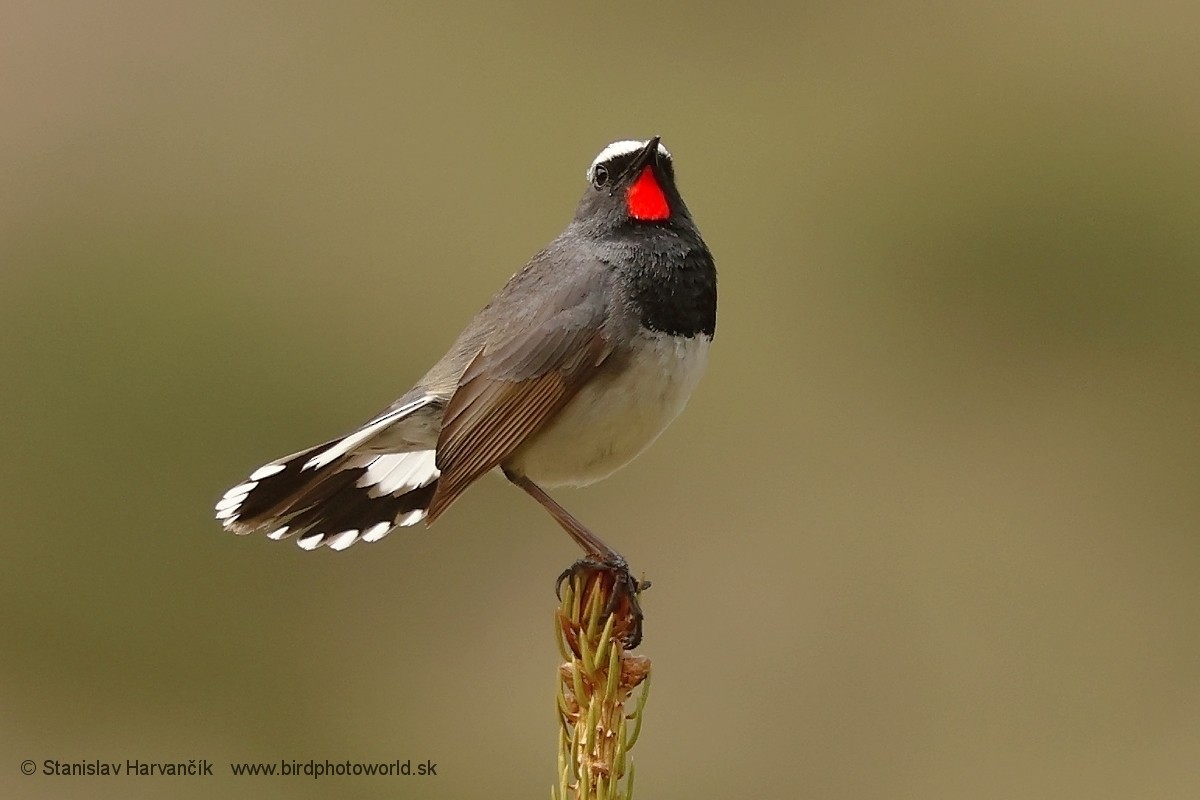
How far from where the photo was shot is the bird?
4266 millimetres

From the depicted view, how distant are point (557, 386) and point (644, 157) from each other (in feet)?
2.62

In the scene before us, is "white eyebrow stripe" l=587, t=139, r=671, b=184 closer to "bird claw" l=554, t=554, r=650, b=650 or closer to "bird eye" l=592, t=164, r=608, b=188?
"bird eye" l=592, t=164, r=608, b=188

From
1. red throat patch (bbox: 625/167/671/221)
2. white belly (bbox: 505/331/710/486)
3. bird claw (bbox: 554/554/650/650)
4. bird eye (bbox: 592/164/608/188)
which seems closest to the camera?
bird claw (bbox: 554/554/650/650)

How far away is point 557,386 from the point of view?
4.27m

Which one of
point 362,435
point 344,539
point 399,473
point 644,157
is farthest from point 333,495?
point 644,157

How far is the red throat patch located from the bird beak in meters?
0.02

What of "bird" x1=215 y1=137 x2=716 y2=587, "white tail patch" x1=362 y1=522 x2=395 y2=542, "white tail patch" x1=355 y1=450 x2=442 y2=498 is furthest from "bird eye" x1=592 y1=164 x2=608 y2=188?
"white tail patch" x1=362 y1=522 x2=395 y2=542

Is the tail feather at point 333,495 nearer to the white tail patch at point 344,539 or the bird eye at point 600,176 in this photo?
the white tail patch at point 344,539

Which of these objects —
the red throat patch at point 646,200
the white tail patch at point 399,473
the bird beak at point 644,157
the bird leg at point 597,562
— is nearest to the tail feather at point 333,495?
the white tail patch at point 399,473

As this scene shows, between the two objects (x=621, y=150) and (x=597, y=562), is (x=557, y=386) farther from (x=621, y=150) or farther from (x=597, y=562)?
(x=621, y=150)

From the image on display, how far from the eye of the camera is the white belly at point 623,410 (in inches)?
168

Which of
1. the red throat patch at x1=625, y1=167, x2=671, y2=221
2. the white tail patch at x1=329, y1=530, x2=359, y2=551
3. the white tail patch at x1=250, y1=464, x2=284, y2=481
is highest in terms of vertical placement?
the red throat patch at x1=625, y1=167, x2=671, y2=221

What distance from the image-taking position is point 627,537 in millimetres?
8414

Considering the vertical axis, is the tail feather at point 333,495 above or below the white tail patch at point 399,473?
below
